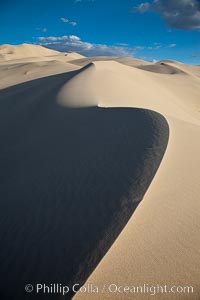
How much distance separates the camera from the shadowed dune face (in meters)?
2.18

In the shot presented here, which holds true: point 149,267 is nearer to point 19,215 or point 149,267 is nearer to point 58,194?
point 58,194

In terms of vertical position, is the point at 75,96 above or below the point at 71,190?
above

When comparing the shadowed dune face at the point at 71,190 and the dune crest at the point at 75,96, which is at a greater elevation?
the dune crest at the point at 75,96

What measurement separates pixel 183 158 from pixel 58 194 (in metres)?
1.79

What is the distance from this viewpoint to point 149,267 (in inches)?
81.4

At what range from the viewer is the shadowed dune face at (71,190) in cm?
218

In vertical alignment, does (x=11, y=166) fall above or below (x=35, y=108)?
below

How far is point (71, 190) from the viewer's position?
9.98 ft

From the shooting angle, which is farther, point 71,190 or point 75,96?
point 75,96

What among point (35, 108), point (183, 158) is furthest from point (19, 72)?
point (183, 158)

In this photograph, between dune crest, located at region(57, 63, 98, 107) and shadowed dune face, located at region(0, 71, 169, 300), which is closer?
shadowed dune face, located at region(0, 71, 169, 300)

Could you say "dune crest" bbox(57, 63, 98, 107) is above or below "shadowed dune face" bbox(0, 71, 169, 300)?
above

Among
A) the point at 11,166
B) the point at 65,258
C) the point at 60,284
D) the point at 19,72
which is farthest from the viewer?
→ the point at 19,72

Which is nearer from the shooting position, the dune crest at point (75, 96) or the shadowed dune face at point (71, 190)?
the shadowed dune face at point (71, 190)
